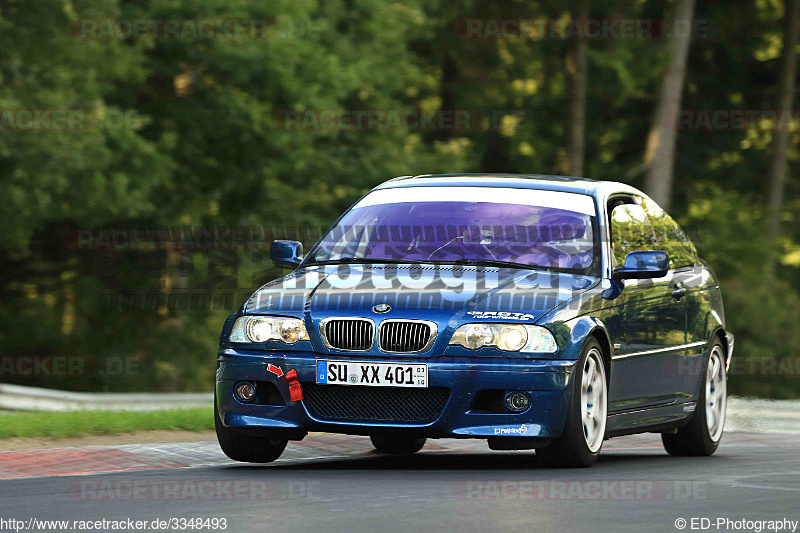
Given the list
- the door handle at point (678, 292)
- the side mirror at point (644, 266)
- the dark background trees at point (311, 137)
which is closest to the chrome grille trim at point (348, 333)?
the side mirror at point (644, 266)

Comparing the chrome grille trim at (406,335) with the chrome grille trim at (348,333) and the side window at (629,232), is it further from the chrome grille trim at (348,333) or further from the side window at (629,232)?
the side window at (629,232)

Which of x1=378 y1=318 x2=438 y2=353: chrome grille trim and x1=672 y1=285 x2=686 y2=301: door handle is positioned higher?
x1=378 y1=318 x2=438 y2=353: chrome grille trim

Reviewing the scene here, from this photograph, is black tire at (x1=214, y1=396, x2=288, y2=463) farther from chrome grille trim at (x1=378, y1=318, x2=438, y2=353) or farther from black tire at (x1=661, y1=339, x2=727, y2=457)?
black tire at (x1=661, y1=339, x2=727, y2=457)

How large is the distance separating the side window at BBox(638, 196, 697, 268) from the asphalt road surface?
151 cm

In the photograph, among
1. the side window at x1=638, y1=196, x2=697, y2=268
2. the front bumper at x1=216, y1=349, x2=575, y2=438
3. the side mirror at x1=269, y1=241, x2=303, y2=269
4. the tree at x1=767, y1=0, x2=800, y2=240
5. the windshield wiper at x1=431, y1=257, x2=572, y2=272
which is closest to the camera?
the front bumper at x1=216, y1=349, x2=575, y2=438

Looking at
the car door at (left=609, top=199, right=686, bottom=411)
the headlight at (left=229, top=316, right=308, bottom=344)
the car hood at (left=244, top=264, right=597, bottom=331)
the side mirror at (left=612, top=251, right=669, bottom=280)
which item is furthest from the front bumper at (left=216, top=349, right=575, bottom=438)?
the side mirror at (left=612, top=251, right=669, bottom=280)

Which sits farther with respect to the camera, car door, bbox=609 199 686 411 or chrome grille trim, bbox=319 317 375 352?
car door, bbox=609 199 686 411

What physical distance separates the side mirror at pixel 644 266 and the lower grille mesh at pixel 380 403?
1727mm

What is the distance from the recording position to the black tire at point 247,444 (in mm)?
9438

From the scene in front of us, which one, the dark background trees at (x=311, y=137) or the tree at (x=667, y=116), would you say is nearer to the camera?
the dark background trees at (x=311, y=137)

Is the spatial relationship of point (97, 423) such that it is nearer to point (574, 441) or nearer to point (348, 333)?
point (348, 333)

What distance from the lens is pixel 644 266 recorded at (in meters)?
9.82

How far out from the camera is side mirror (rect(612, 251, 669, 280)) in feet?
32.1

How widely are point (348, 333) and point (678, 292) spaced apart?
3064 mm
